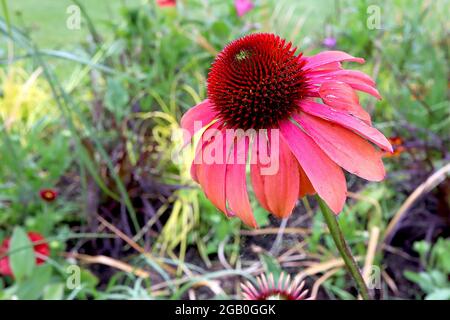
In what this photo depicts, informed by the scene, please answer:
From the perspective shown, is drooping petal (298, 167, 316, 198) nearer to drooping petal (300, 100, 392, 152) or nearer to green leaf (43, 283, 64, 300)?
drooping petal (300, 100, 392, 152)

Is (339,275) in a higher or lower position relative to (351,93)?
lower

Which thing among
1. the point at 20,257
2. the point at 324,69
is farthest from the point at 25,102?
the point at 324,69

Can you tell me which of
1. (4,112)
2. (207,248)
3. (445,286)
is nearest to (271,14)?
(4,112)

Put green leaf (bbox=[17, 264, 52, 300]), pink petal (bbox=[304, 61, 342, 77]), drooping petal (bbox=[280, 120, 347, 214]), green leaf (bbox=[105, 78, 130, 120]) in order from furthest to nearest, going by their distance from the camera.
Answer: green leaf (bbox=[105, 78, 130, 120])
green leaf (bbox=[17, 264, 52, 300])
pink petal (bbox=[304, 61, 342, 77])
drooping petal (bbox=[280, 120, 347, 214])

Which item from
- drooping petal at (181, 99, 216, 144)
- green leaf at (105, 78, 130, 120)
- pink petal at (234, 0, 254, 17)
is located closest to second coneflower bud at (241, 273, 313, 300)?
drooping petal at (181, 99, 216, 144)

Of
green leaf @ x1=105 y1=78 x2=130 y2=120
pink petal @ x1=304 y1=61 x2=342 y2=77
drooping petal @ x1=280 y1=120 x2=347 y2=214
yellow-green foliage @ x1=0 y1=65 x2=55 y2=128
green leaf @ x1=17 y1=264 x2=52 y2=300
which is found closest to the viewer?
drooping petal @ x1=280 y1=120 x2=347 y2=214

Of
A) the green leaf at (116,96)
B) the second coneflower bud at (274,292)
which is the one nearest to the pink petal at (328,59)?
the second coneflower bud at (274,292)

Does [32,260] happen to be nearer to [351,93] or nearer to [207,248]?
[207,248]
